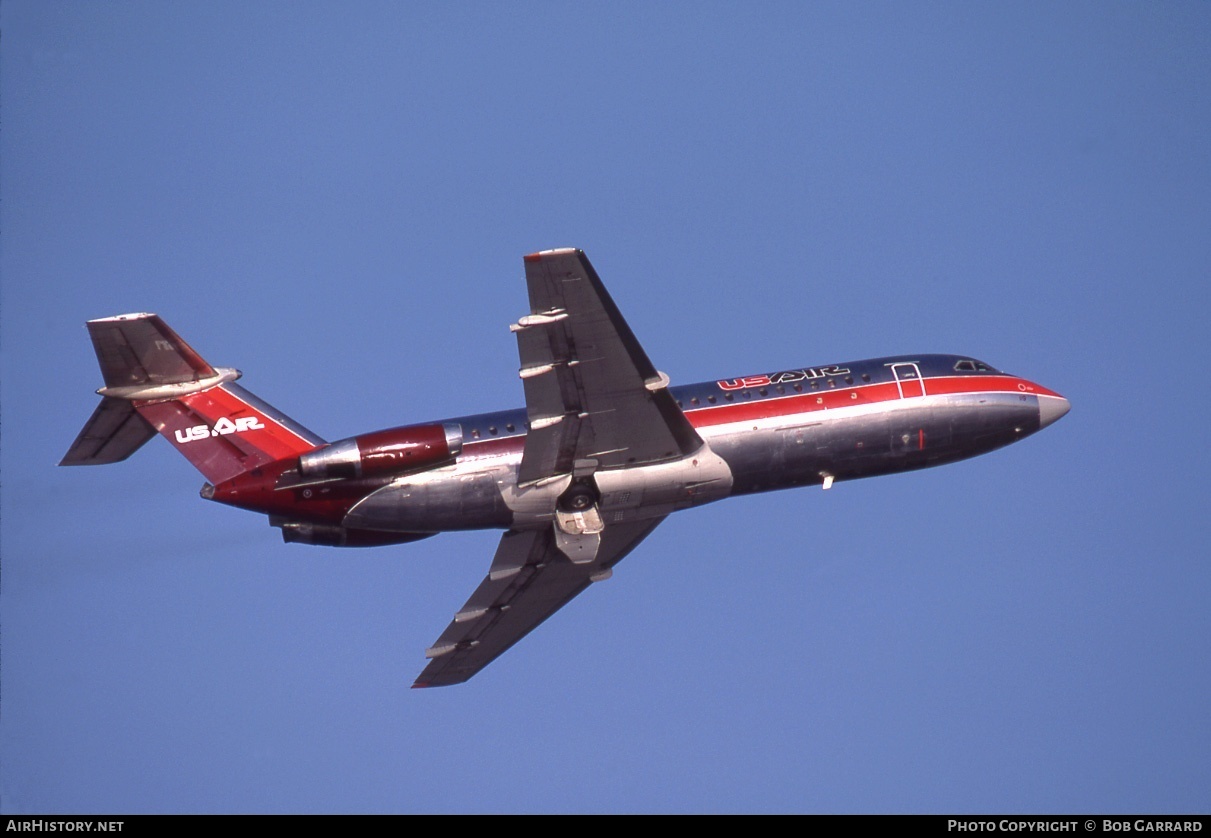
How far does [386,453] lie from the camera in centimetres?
4697

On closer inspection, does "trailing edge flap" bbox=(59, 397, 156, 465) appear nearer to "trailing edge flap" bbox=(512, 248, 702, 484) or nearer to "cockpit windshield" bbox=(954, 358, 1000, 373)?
"trailing edge flap" bbox=(512, 248, 702, 484)

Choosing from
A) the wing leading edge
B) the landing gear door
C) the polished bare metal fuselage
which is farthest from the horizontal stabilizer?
the landing gear door

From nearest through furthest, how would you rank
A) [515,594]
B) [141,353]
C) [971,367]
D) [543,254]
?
[543,254], [141,353], [971,367], [515,594]

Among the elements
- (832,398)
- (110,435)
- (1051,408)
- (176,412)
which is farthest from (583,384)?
(1051,408)

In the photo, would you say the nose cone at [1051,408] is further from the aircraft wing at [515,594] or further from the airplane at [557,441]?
the aircraft wing at [515,594]

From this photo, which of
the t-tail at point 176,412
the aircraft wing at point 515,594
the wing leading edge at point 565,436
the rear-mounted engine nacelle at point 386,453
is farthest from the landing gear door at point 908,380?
the t-tail at point 176,412

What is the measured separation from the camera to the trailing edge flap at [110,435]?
160 feet

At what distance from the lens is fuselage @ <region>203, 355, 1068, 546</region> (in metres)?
48.2

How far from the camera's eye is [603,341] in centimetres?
4378

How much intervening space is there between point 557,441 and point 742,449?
22.2 feet

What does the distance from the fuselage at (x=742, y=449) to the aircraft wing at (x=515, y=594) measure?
12.5 ft

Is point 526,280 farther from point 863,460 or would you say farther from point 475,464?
point 863,460

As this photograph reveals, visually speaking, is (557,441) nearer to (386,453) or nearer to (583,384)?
(583,384)

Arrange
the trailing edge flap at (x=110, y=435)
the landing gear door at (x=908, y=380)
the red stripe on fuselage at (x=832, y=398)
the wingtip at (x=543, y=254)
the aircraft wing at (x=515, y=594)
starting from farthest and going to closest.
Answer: the aircraft wing at (x=515, y=594), the landing gear door at (x=908, y=380), the red stripe on fuselage at (x=832, y=398), the trailing edge flap at (x=110, y=435), the wingtip at (x=543, y=254)
